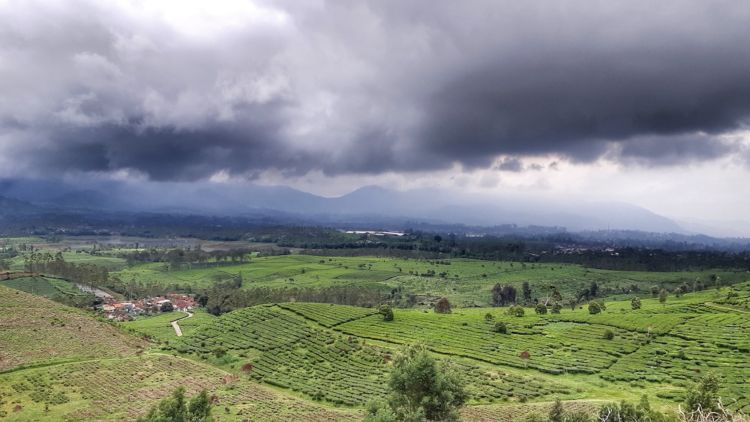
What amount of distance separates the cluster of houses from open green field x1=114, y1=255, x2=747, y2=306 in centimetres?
2818

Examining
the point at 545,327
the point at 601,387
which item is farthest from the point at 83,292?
the point at 601,387

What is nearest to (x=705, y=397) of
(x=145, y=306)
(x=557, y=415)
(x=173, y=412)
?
(x=557, y=415)

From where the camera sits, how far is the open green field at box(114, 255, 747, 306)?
517 feet

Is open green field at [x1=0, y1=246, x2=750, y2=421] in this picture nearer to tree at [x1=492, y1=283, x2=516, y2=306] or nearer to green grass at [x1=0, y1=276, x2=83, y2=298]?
tree at [x1=492, y1=283, x2=516, y2=306]

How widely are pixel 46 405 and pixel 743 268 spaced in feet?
742

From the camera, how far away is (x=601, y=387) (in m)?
56.0

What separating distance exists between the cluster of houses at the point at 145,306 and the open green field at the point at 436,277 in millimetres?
28176

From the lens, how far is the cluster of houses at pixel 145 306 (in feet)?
387

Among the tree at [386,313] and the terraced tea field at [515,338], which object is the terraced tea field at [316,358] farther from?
the tree at [386,313]

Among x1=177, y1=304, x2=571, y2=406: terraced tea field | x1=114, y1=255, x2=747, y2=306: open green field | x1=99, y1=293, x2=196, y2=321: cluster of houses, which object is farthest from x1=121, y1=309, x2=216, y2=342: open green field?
x1=114, y1=255, x2=747, y2=306: open green field

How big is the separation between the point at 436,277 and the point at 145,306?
9904 cm

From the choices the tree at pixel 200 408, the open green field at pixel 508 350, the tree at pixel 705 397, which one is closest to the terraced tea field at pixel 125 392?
the open green field at pixel 508 350

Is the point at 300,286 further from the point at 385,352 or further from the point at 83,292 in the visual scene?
the point at 385,352

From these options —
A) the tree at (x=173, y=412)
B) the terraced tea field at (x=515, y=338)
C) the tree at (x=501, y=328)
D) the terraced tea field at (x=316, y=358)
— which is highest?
the tree at (x=173, y=412)
